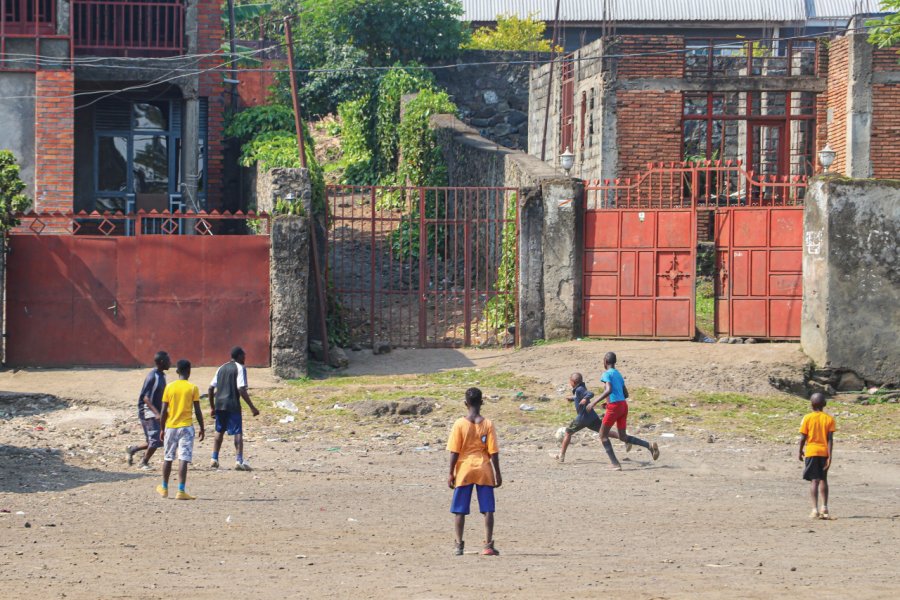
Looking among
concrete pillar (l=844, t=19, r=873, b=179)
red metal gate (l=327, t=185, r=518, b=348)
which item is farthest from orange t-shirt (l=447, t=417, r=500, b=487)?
concrete pillar (l=844, t=19, r=873, b=179)

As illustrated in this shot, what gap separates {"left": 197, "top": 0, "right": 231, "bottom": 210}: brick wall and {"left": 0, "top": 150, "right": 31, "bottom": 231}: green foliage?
7430 millimetres

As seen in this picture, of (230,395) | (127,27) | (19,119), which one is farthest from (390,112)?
(230,395)

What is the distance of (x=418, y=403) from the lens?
55.9 ft

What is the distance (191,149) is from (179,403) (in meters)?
13.8

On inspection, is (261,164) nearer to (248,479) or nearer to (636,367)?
(636,367)

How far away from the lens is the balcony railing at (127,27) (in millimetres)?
24328

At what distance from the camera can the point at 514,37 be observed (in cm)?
4019

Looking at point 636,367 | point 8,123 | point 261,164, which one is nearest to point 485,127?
point 261,164

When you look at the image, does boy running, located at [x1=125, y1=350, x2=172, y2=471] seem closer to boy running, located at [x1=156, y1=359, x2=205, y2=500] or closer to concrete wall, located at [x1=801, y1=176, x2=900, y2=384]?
boy running, located at [x1=156, y1=359, x2=205, y2=500]

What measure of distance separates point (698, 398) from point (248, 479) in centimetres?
686

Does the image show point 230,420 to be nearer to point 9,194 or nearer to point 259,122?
point 9,194

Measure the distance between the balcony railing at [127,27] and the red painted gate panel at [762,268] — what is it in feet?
35.7

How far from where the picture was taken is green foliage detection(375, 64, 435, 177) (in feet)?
100.0

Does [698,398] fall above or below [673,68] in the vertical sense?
below
